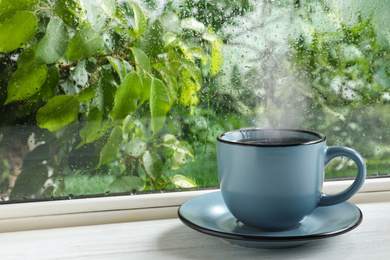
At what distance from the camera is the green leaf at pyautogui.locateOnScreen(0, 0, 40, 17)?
551mm

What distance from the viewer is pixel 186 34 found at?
2.04 ft

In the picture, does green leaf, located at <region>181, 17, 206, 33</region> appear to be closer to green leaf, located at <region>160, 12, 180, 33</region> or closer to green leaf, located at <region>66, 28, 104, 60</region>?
green leaf, located at <region>160, 12, 180, 33</region>

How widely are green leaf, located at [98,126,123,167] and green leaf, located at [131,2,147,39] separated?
0.46 ft

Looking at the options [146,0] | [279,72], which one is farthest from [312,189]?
[146,0]

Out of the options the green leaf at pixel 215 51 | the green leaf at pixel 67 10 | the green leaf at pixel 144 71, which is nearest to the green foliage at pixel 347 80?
the green leaf at pixel 215 51

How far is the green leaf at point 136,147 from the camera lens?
2.04 feet

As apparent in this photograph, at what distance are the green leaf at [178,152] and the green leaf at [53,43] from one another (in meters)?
0.20

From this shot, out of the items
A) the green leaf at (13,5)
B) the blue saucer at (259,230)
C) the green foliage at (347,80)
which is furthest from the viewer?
the green foliage at (347,80)

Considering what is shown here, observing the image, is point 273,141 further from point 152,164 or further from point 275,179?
Result: point 152,164

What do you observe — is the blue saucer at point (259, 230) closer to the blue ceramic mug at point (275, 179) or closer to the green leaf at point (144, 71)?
the blue ceramic mug at point (275, 179)

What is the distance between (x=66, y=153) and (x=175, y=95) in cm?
18

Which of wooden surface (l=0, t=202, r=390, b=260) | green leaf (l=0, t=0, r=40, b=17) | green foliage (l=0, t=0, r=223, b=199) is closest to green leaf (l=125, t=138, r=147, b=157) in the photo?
green foliage (l=0, t=0, r=223, b=199)

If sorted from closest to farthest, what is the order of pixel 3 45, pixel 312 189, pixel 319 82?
1. pixel 312 189
2. pixel 3 45
3. pixel 319 82

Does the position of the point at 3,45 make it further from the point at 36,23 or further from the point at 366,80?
the point at 366,80
